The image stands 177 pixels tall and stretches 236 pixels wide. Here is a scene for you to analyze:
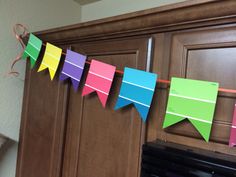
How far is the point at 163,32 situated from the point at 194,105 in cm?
28

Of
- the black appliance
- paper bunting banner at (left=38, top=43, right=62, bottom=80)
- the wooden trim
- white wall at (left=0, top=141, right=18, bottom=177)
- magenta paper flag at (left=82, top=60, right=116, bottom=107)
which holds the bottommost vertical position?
white wall at (left=0, top=141, right=18, bottom=177)

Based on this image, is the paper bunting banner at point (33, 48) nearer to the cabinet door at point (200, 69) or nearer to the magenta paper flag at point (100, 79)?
the magenta paper flag at point (100, 79)

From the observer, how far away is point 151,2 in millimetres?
1490

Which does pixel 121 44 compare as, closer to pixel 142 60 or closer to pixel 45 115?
pixel 142 60

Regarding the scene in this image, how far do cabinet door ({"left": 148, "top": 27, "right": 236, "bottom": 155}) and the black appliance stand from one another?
0.04 metres

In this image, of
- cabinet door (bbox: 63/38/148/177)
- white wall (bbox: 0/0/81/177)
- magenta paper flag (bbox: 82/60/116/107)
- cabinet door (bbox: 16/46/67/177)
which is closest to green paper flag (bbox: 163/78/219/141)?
cabinet door (bbox: 63/38/148/177)

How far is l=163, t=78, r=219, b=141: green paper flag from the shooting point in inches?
28.0

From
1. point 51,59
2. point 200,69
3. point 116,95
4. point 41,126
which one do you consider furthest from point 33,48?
point 200,69

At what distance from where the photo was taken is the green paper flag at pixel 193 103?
2.33 feet

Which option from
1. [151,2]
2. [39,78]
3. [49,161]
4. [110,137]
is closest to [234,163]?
[110,137]

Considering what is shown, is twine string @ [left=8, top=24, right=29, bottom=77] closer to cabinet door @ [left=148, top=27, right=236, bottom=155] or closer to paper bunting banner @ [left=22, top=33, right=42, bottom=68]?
paper bunting banner @ [left=22, top=33, right=42, bottom=68]

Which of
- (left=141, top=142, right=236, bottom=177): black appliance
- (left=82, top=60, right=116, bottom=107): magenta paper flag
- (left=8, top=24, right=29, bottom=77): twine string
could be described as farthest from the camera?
(left=8, top=24, right=29, bottom=77): twine string

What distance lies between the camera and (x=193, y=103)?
75 cm

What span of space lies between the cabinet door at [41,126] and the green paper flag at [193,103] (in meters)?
0.58
